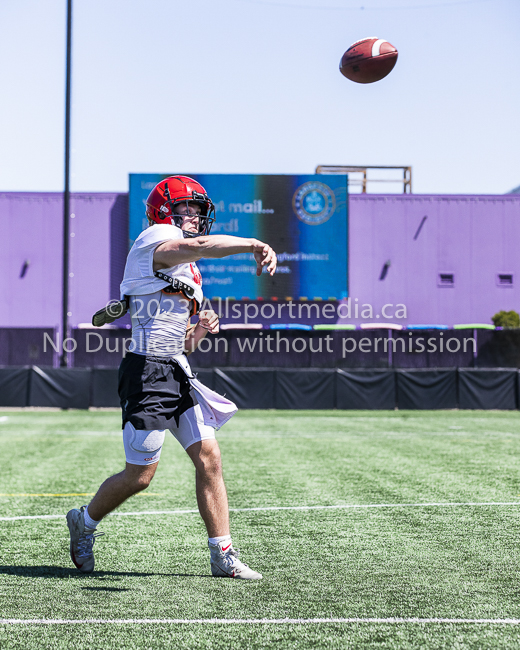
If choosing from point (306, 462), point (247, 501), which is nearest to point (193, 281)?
point (247, 501)

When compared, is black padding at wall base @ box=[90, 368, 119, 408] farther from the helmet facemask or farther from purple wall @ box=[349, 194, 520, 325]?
the helmet facemask

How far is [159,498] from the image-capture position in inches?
250

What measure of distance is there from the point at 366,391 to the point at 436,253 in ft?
43.1

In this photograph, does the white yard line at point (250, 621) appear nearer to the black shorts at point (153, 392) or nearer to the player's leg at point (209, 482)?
the player's leg at point (209, 482)

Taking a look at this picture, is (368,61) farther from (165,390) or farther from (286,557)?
(286,557)

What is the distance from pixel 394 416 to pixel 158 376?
15.7 metres

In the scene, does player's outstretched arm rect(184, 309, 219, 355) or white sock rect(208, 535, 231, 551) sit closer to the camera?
white sock rect(208, 535, 231, 551)

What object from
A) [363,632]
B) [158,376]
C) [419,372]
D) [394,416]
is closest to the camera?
[363,632]

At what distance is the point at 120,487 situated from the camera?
3.69 metres

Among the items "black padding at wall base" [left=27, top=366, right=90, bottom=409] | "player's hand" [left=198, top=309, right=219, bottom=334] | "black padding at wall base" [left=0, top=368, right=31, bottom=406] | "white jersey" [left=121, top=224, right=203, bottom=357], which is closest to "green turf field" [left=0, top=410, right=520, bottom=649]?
"white jersey" [left=121, top=224, right=203, bottom=357]

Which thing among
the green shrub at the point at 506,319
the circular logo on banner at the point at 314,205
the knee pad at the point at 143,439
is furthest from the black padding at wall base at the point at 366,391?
the knee pad at the point at 143,439

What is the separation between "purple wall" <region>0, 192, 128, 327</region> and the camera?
31.0 meters

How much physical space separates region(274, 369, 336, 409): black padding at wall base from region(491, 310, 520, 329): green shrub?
12425mm

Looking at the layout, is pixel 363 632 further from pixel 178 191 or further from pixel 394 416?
pixel 394 416
